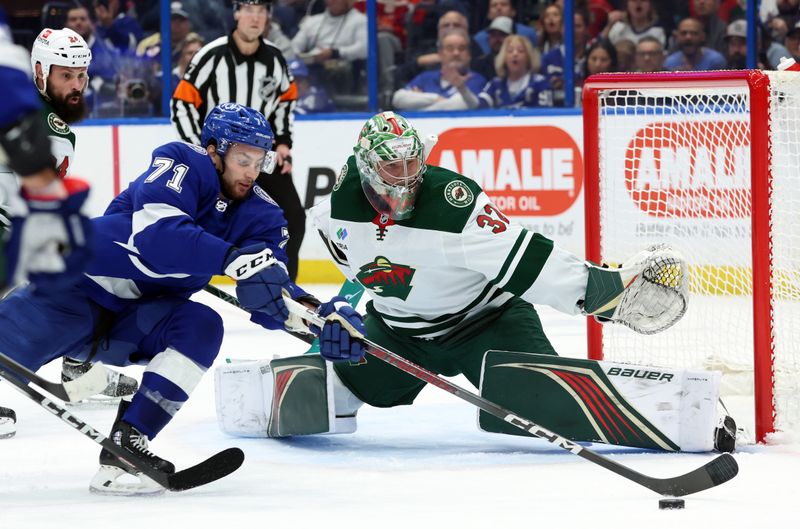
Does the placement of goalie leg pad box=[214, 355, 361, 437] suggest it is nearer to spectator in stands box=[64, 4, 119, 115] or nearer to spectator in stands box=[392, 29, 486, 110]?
spectator in stands box=[392, 29, 486, 110]

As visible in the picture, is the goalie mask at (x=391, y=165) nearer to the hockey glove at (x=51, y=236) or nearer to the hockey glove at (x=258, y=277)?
the hockey glove at (x=258, y=277)

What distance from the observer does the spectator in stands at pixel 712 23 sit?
676cm

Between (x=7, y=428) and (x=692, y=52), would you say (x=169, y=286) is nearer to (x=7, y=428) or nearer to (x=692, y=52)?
(x=7, y=428)

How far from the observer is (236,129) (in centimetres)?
320

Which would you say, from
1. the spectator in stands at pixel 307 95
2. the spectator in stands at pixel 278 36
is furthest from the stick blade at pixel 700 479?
the spectator in stands at pixel 278 36

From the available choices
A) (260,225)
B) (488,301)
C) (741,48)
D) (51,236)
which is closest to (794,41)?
(741,48)

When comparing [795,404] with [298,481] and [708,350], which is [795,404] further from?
[298,481]

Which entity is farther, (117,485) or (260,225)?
(260,225)

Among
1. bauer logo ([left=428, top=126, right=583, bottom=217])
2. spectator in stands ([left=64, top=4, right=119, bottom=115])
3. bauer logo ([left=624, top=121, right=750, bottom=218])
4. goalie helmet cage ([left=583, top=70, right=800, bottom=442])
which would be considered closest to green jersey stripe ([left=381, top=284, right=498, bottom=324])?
goalie helmet cage ([left=583, top=70, right=800, bottom=442])

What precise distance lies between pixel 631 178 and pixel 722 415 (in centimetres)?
202

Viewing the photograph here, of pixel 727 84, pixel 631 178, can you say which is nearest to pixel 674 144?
pixel 631 178

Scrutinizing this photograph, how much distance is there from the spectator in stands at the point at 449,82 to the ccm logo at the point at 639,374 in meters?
3.86

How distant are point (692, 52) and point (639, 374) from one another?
12.5 ft

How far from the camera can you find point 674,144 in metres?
5.41
